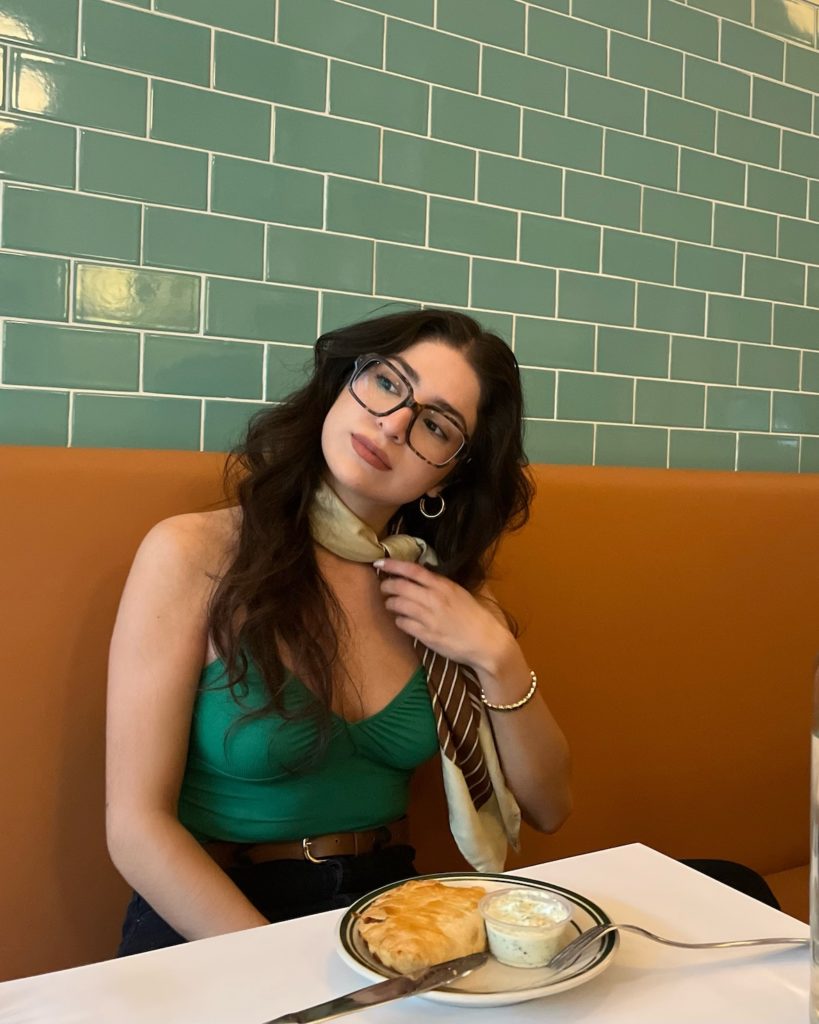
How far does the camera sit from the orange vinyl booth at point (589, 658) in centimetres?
125

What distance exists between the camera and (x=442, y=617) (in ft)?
4.52

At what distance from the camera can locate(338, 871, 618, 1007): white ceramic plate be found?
2.13ft

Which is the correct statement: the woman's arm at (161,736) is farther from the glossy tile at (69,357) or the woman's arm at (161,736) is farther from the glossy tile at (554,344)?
the glossy tile at (554,344)

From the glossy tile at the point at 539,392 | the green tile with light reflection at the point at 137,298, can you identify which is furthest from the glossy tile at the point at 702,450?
the green tile with light reflection at the point at 137,298

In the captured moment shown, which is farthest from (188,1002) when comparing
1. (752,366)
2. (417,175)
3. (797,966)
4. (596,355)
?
(752,366)

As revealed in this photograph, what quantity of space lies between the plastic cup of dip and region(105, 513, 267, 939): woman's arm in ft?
1.57

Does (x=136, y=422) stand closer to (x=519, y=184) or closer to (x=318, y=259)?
(x=318, y=259)

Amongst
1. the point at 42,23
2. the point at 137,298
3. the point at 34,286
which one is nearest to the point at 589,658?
the point at 137,298

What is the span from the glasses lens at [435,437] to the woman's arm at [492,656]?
180 millimetres

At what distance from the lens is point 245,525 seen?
1300 mm

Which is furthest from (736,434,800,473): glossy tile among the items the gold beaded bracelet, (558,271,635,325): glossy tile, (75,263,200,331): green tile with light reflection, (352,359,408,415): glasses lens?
(75,263,200,331): green tile with light reflection

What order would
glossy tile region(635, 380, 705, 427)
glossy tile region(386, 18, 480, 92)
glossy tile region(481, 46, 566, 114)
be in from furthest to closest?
glossy tile region(635, 380, 705, 427) < glossy tile region(481, 46, 566, 114) < glossy tile region(386, 18, 480, 92)

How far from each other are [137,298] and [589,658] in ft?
3.30

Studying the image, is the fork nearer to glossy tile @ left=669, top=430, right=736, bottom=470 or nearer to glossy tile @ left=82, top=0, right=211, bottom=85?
glossy tile @ left=82, top=0, right=211, bottom=85
